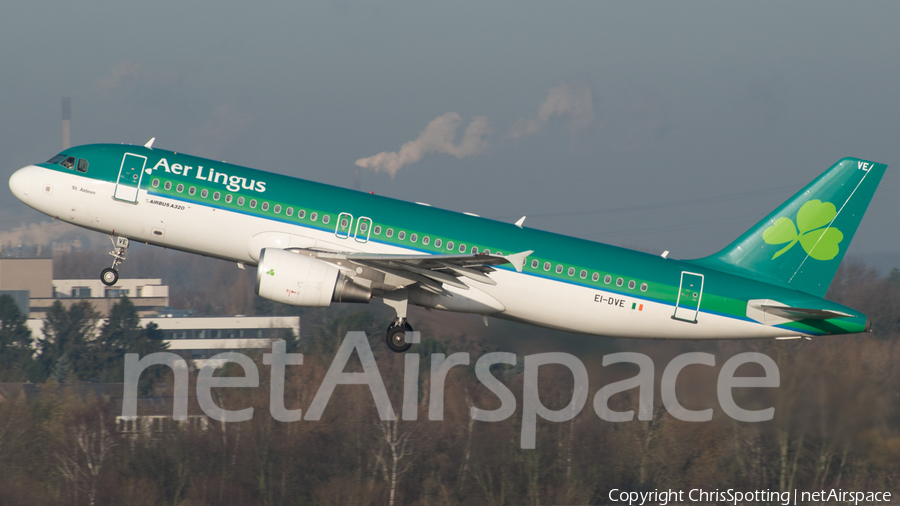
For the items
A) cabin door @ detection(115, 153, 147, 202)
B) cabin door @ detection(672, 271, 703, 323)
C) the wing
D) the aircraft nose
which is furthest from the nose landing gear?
the aircraft nose

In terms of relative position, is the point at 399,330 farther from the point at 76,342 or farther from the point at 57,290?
the point at 57,290

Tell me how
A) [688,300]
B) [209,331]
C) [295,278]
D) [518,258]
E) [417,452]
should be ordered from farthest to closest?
[209,331] < [417,452] < [688,300] < [295,278] < [518,258]

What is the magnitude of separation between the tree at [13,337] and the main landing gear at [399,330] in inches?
3073

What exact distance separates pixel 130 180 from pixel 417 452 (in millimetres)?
30463

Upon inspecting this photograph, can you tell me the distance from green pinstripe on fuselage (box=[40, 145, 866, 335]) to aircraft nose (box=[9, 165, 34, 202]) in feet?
1.76

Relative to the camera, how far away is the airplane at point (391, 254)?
77.9ft

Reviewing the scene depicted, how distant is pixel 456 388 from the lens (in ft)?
176

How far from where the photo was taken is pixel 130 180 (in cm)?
2420

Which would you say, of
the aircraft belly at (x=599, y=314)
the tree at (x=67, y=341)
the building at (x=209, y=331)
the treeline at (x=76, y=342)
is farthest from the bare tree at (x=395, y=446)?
the building at (x=209, y=331)

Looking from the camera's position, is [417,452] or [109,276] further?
[417,452]

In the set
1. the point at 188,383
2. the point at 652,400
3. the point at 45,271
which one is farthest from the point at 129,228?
the point at 45,271

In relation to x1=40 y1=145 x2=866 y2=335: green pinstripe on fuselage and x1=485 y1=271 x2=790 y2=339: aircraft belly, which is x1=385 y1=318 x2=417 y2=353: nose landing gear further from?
x1=485 y1=271 x2=790 y2=339: aircraft belly

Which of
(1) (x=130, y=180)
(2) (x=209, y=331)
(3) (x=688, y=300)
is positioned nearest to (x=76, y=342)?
(2) (x=209, y=331)

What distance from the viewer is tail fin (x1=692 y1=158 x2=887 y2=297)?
2725 cm
